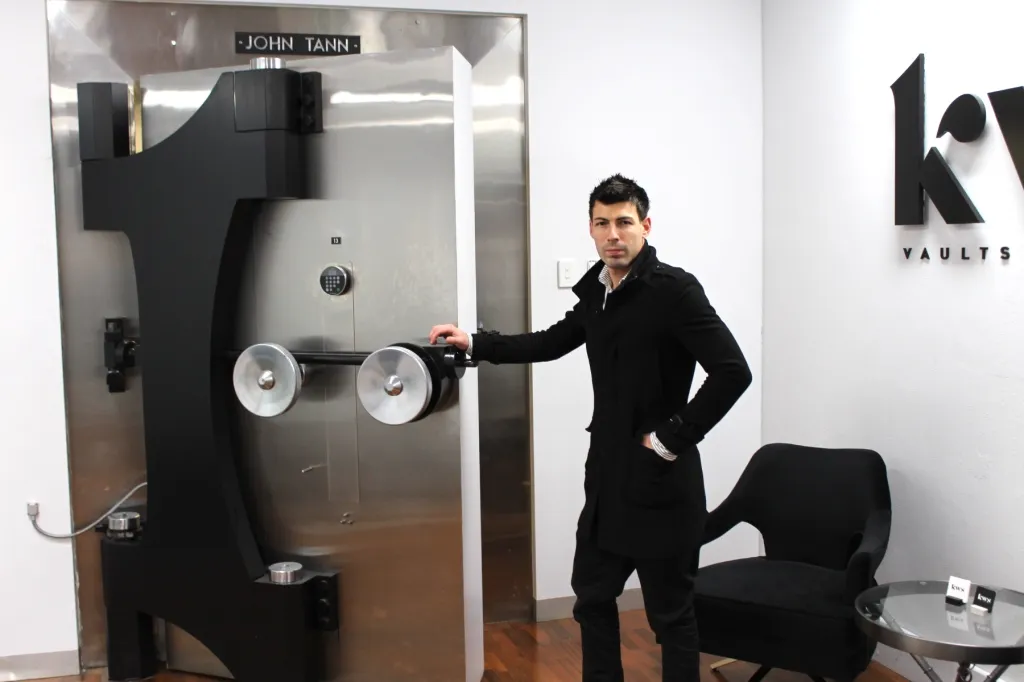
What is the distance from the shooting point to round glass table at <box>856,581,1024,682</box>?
2.32 meters

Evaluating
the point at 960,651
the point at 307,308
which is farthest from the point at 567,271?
the point at 960,651

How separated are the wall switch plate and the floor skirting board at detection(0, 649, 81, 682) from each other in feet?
7.05

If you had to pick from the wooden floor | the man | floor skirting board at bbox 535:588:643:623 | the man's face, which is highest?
the man's face

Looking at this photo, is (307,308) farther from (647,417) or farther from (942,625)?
(942,625)

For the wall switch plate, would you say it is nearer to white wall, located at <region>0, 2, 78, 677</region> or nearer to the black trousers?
the black trousers

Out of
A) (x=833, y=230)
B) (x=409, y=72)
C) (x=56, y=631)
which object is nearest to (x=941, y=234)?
(x=833, y=230)

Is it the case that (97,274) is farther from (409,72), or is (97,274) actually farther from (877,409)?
(877,409)

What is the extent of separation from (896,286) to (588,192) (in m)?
1.16

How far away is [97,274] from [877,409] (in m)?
2.66

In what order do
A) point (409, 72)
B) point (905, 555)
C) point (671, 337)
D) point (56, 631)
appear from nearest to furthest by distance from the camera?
point (671, 337), point (409, 72), point (905, 555), point (56, 631)

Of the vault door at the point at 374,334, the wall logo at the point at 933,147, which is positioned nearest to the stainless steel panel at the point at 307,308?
the vault door at the point at 374,334

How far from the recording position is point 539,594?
3936 mm

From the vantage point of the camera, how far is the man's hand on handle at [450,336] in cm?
295

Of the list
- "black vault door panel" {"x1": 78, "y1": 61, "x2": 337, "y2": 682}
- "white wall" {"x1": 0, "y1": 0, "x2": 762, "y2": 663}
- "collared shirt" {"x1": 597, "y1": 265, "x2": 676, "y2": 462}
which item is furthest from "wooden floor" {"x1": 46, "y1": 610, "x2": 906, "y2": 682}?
"collared shirt" {"x1": 597, "y1": 265, "x2": 676, "y2": 462}
